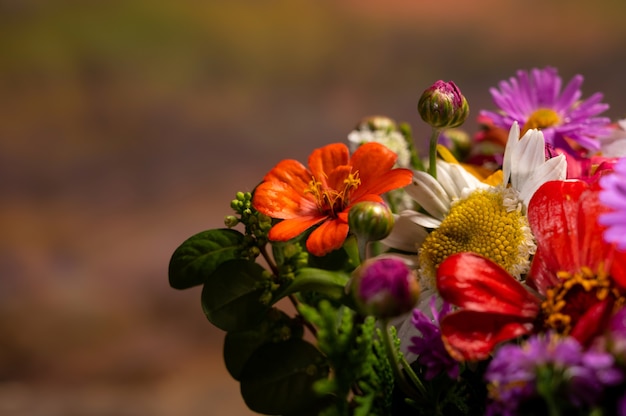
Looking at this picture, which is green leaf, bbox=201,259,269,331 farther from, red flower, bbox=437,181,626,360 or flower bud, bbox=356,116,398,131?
flower bud, bbox=356,116,398,131

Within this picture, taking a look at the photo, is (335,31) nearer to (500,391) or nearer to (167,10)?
(167,10)

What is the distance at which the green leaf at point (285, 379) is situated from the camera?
30 centimetres

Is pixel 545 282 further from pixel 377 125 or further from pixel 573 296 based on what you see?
pixel 377 125

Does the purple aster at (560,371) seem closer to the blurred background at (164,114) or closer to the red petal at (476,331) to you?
the red petal at (476,331)

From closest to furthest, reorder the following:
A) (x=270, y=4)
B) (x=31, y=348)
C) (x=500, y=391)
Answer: (x=500, y=391) < (x=31, y=348) < (x=270, y=4)

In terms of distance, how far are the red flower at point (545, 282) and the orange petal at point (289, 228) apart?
62mm

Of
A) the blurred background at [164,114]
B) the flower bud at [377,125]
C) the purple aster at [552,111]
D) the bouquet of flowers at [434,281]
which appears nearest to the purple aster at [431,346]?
the bouquet of flowers at [434,281]

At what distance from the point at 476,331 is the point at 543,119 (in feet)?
0.60

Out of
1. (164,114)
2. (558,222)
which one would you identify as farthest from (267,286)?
(164,114)

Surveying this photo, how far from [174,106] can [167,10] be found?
148 millimetres

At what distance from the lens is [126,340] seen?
1154 millimetres

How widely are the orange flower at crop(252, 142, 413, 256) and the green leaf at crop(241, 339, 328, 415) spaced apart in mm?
49

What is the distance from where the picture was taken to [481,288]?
256mm

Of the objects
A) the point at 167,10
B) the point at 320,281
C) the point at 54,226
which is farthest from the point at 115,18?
the point at 320,281
